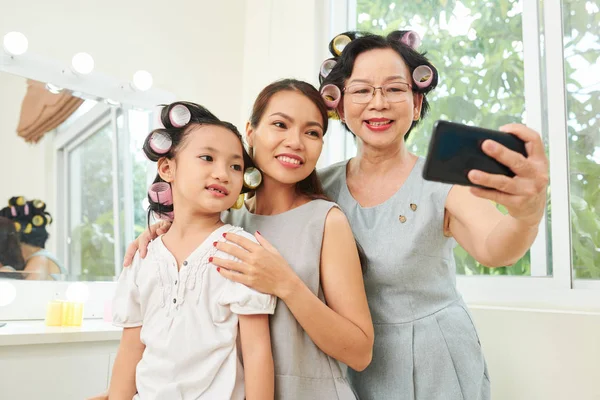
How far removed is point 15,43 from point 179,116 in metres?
1.13

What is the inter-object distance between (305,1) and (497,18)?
894 mm

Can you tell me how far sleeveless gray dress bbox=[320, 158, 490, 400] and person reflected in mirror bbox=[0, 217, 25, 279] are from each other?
1.27 metres

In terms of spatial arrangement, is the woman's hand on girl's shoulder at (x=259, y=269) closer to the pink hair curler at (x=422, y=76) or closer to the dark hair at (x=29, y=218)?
the pink hair curler at (x=422, y=76)

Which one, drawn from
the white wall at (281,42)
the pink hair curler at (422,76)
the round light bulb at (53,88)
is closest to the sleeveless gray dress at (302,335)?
the pink hair curler at (422,76)

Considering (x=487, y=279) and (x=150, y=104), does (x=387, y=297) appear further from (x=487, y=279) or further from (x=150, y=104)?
(x=150, y=104)

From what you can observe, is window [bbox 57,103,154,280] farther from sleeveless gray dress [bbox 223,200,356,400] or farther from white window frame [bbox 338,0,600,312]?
white window frame [bbox 338,0,600,312]

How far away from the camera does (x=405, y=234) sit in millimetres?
1161

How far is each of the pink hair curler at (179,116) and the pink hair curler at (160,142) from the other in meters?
0.03

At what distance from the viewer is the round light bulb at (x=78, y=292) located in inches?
78.4


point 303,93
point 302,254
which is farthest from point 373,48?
point 302,254

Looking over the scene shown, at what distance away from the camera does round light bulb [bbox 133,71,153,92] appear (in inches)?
89.5

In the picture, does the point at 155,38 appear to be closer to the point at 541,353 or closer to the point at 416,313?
the point at 416,313

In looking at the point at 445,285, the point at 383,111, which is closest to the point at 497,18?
the point at 383,111

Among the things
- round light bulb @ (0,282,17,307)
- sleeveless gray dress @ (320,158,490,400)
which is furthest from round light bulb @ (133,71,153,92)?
sleeveless gray dress @ (320,158,490,400)
